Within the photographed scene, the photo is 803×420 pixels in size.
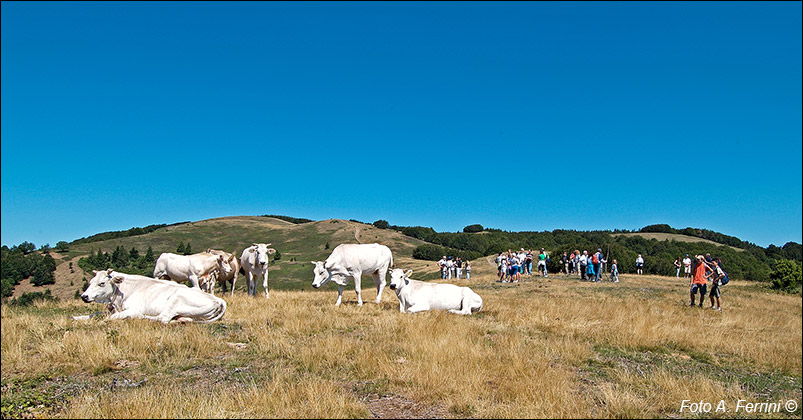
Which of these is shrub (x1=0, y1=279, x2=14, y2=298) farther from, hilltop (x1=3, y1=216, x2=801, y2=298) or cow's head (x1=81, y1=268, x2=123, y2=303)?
cow's head (x1=81, y1=268, x2=123, y2=303)

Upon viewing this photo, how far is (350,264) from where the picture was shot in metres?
14.6

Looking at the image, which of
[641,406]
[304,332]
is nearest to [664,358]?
[641,406]

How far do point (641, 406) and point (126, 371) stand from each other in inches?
279

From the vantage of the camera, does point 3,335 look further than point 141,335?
Yes

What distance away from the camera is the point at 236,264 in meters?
17.8

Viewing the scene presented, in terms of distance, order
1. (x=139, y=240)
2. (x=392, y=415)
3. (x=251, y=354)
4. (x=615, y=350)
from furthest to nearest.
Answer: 1. (x=139, y=240)
2. (x=615, y=350)
3. (x=251, y=354)
4. (x=392, y=415)

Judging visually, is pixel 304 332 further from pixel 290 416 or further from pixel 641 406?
pixel 641 406

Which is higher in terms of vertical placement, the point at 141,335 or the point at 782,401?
the point at 141,335

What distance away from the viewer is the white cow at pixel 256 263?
1625 cm

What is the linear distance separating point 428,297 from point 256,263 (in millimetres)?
7554

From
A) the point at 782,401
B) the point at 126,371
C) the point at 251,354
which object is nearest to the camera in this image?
the point at 782,401

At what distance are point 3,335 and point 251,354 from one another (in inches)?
195

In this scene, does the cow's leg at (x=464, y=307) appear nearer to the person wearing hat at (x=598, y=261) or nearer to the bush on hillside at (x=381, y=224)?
the person wearing hat at (x=598, y=261)

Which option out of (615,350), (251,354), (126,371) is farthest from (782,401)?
(126,371)
